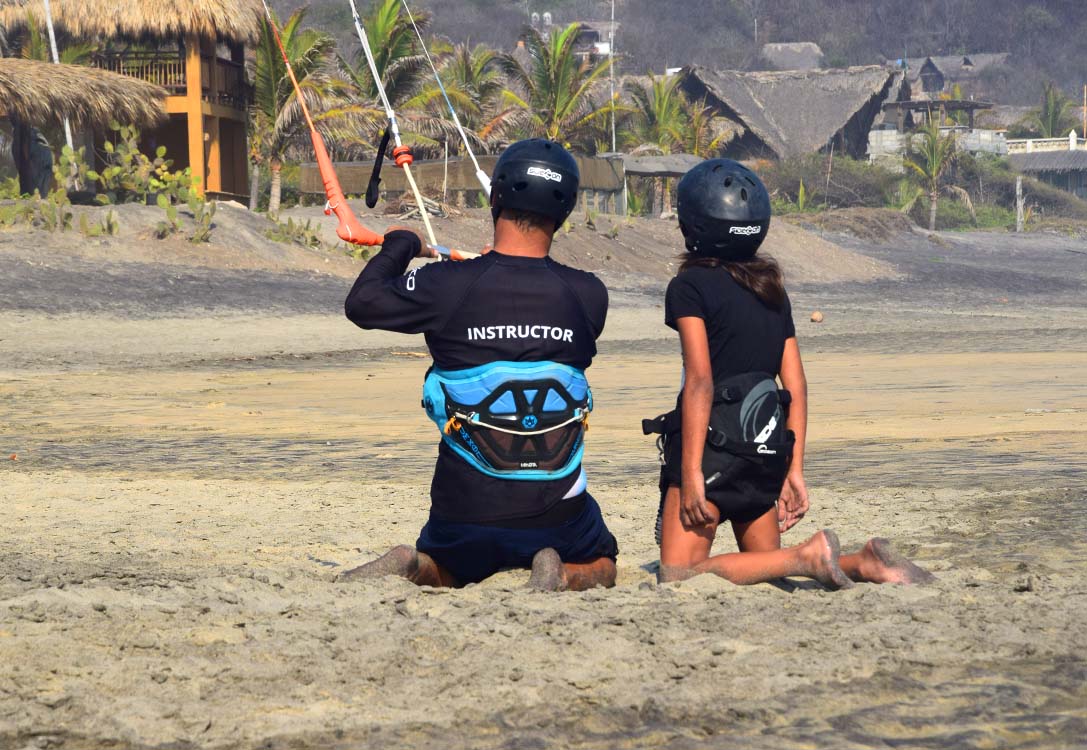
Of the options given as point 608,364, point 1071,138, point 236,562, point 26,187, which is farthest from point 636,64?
point 236,562

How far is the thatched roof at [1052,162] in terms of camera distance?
6556cm

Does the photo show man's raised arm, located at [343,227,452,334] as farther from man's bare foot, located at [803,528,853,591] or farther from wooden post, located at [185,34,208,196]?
wooden post, located at [185,34,208,196]

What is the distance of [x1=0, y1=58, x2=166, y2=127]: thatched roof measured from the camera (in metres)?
24.3

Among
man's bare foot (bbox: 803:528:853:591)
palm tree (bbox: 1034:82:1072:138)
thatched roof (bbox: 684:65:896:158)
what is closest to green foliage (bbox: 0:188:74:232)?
man's bare foot (bbox: 803:528:853:591)

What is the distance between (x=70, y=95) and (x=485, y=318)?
73.7ft

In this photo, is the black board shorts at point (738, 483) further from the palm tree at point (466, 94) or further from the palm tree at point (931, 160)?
the palm tree at point (931, 160)

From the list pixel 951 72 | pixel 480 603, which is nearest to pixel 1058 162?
pixel 951 72

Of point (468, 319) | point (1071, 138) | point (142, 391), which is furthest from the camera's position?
point (1071, 138)

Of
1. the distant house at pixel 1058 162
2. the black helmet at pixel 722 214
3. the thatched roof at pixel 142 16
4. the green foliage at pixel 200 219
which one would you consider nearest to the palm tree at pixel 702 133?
the distant house at pixel 1058 162

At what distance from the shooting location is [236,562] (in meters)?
5.38

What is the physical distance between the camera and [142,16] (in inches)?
1164

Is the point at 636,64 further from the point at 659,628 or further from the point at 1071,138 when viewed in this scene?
the point at 659,628

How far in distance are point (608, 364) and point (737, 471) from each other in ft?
39.9

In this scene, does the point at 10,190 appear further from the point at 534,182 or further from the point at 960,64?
the point at 960,64
